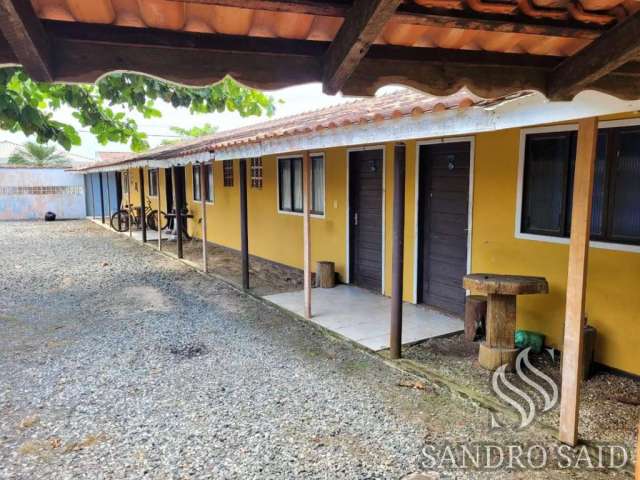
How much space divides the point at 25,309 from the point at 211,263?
406 centimetres

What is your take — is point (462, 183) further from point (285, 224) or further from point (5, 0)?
point (5, 0)

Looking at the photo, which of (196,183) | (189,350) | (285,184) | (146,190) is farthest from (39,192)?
(189,350)

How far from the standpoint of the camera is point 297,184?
8867 millimetres

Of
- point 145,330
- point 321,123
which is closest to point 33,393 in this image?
point 145,330

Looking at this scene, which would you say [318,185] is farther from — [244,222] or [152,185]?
[152,185]

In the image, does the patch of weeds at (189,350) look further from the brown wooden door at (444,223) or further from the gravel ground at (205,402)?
the brown wooden door at (444,223)

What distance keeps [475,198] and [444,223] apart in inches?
25.9

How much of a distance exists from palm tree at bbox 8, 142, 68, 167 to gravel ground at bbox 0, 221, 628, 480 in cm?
2483

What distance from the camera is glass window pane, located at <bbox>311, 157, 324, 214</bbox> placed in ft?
26.9

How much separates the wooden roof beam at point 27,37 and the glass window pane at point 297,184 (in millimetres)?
7086

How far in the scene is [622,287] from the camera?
398 cm

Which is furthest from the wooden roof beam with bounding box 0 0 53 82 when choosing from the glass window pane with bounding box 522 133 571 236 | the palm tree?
the palm tree

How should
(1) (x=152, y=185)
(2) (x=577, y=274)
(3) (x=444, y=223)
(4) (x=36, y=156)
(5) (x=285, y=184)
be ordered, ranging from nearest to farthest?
(2) (x=577, y=274) → (3) (x=444, y=223) → (5) (x=285, y=184) → (1) (x=152, y=185) → (4) (x=36, y=156)

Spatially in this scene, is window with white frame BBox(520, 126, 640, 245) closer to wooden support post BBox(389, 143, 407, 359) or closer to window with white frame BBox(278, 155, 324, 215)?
wooden support post BBox(389, 143, 407, 359)
